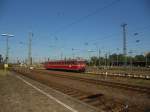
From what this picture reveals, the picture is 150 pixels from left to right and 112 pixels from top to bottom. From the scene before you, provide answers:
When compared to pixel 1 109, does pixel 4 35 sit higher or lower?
higher

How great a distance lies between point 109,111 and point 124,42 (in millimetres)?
41665

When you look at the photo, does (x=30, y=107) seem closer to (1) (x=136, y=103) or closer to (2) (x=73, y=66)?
(1) (x=136, y=103)

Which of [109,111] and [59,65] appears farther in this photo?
[59,65]

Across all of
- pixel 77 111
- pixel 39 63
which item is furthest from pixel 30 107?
pixel 39 63

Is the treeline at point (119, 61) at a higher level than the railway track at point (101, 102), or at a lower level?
higher

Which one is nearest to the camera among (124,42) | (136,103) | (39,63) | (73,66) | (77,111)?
(77,111)

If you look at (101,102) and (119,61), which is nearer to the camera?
(101,102)

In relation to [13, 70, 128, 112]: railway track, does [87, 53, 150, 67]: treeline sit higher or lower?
higher

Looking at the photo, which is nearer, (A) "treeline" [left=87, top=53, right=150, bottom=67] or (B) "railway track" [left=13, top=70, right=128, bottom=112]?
(B) "railway track" [left=13, top=70, right=128, bottom=112]

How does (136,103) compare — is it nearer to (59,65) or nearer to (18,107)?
(18,107)

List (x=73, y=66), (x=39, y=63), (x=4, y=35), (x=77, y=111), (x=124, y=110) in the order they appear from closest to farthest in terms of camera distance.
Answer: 1. (x=77, y=111)
2. (x=124, y=110)
3. (x=4, y=35)
4. (x=73, y=66)
5. (x=39, y=63)

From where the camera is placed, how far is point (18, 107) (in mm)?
11531

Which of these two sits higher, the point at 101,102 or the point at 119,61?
the point at 119,61

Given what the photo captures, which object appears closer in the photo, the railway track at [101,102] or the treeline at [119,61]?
the railway track at [101,102]
